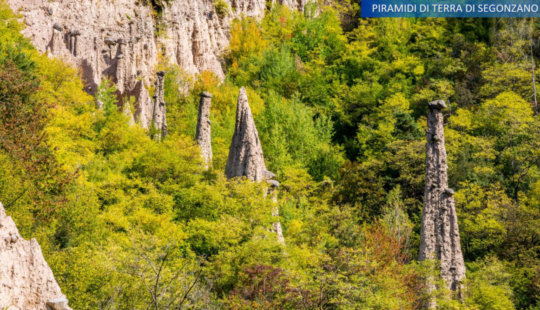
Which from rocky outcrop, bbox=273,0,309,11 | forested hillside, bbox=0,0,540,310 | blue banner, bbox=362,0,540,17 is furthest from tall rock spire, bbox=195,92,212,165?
rocky outcrop, bbox=273,0,309,11

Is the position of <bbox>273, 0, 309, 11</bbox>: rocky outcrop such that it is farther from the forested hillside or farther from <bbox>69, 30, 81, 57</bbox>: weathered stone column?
<bbox>69, 30, 81, 57</bbox>: weathered stone column

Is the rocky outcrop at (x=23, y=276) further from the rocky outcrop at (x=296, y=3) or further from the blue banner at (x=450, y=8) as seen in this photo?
the rocky outcrop at (x=296, y=3)

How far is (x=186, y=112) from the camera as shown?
42812 mm

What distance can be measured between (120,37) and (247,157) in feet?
69.2

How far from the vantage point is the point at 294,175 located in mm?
37438

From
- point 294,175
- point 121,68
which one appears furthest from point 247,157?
point 121,68

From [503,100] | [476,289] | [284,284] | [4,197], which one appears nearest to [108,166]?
[4,197]

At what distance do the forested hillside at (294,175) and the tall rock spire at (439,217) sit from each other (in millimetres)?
873

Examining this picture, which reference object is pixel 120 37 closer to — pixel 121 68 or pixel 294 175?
pixel 121 68

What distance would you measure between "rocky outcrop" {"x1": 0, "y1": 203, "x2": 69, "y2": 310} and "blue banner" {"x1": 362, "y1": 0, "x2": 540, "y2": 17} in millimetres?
49889

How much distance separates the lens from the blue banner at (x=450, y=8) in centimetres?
5241

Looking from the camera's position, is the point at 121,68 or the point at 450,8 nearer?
the point at 121,68

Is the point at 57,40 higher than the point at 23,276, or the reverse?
the point at 57,40

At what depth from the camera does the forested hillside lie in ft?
61.7
